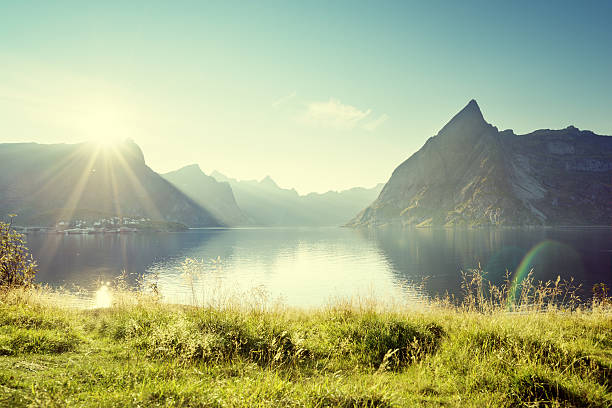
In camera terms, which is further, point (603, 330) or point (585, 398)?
point (603, 330)

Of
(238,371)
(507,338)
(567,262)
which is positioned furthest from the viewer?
(567,262)

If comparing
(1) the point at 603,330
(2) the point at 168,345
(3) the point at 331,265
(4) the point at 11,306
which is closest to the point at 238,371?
(2) the point at 168,345

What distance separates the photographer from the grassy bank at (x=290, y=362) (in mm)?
5215

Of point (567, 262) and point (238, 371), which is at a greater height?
point (238, 371)

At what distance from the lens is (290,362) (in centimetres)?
742

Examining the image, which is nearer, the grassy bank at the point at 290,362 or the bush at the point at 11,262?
the grassy bank at the point at 290,362

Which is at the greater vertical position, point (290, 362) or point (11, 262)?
point (11, 262)

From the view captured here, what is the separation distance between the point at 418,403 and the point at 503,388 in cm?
188

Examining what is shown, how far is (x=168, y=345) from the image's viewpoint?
7.41 meters

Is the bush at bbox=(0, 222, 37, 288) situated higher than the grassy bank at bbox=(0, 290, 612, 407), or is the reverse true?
the bush at bbox=(0, 222, 37, 288)

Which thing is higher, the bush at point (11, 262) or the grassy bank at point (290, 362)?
the bush at point (11, 262)

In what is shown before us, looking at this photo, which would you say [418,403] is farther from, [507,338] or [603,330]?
[603,330]

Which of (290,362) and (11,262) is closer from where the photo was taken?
(290,362)

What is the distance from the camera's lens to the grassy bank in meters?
5.21
